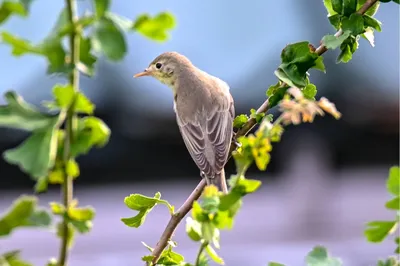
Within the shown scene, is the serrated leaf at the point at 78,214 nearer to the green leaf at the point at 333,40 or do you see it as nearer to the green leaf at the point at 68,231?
the green leaf at the point at 68,231

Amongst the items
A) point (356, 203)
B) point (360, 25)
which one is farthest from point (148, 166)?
point (360, 25)

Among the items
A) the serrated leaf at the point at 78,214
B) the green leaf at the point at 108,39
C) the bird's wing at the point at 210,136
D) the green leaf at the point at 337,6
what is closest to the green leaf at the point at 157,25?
the green leaf at the point at 108,39

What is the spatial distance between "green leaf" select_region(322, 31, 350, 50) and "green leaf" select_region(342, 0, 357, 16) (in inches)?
1.0

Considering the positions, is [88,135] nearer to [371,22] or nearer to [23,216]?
Result: [23,216]

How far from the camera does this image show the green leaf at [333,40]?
105cm

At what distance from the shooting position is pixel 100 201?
705cm

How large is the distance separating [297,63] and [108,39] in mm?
388

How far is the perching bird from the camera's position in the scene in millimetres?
2828

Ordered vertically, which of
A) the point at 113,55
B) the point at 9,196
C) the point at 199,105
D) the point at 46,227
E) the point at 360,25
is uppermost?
the point at 9,196

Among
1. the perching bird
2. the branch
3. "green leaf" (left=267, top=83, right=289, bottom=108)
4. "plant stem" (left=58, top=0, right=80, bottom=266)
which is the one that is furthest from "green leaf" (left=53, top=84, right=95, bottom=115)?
the perching bird

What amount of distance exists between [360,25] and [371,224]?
0.28m

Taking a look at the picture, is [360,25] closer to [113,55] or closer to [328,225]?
[113,55]

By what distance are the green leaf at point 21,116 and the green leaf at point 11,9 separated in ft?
0.24

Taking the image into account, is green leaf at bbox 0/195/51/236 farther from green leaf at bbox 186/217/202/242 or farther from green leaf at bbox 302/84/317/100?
green leaf at bbox 302/84/317/100
